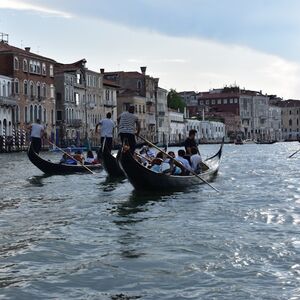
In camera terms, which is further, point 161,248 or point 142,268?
point 161,248

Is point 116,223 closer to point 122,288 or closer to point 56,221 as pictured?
point 56,221

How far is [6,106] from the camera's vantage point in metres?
38.2

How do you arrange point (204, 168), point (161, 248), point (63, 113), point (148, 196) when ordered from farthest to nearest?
point (63, 113), point (204, 168), point (148, 196), point (161, 248)

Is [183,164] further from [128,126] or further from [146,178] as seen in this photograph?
[146,178]

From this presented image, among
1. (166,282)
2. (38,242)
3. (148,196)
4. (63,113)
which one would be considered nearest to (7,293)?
(166,282)

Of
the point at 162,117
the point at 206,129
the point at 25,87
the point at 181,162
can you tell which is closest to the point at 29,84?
the point at 25,87

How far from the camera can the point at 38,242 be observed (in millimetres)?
5645

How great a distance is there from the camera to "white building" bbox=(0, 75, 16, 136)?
124 feet

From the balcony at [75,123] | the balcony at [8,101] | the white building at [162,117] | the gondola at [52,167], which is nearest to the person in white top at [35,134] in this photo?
the gondola at [52,167]

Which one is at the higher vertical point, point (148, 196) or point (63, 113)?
point (63, 113)

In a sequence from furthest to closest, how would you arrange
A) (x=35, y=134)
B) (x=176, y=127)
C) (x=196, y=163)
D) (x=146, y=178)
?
(x=176, y=127), (x=35, y=134), (x=196, y=163), (x=146, y=178)

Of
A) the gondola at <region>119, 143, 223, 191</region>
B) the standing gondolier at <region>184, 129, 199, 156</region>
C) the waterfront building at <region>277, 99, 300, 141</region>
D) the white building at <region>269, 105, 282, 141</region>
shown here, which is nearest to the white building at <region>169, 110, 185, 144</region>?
Answer: the white building at <region>269, 105, 282, 141</region>

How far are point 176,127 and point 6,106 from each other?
32.9 metres

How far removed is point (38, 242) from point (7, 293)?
156cm
